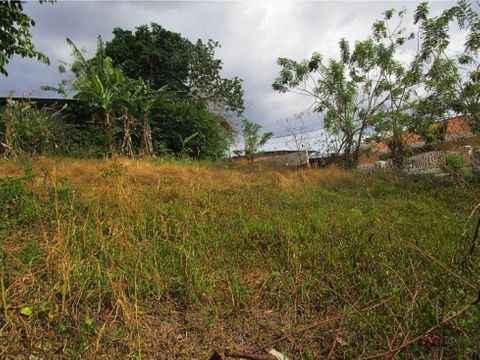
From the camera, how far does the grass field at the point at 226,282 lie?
6.07 ft

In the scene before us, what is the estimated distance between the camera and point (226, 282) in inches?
99.7

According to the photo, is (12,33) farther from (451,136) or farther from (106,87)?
(451,136)

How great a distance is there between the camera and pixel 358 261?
2.87 metres

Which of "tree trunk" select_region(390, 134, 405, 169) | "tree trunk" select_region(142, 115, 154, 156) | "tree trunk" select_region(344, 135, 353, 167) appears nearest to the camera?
"tree trunk" select_region(390, 134, 405, 169)

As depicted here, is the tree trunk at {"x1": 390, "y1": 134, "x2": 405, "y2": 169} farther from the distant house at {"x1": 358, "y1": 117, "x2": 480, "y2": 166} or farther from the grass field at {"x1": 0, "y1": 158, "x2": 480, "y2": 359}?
the grass field at {"x1": 0, "y1": 158, "x2": 480, "y2": 359}

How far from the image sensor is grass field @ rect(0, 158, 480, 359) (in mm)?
1851

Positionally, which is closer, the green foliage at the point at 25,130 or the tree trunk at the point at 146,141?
the green foliage at the point at 25,130

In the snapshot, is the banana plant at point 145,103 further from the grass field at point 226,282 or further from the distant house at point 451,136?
the distant house at point 451,136

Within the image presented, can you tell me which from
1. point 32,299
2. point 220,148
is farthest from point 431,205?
point 220,148

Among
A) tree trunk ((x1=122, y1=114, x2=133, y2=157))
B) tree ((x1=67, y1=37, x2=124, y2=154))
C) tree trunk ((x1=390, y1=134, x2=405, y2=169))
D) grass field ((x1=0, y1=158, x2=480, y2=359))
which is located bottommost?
grass field ((x1=0, y1=158, x2=480, y2=359))

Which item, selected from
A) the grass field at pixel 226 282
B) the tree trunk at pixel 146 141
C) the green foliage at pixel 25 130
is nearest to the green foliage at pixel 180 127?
the tree trunk at pixel 146 141

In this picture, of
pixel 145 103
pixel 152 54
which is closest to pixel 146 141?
pixel 145 103

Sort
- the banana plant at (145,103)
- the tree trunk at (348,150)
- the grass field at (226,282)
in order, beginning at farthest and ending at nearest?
the tree trunk at (348,150)
the banana plant at (145,103)
the grass field at (226,282)

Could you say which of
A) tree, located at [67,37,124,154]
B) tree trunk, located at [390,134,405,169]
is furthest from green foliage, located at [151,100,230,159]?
tree trunk, located at [390,134,405,169]
